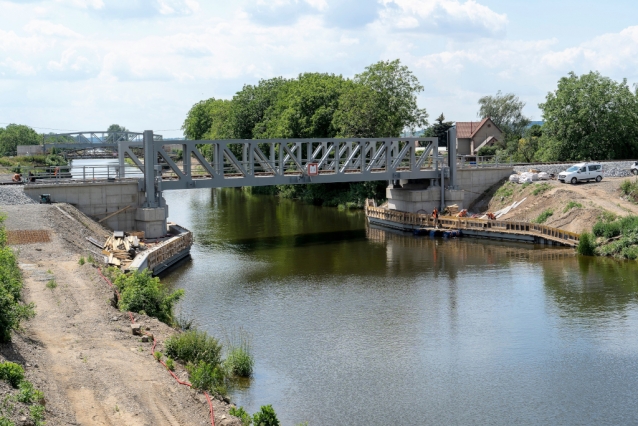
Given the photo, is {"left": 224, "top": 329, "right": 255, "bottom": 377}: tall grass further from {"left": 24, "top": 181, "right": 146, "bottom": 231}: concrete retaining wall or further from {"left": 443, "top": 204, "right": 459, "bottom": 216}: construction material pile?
{"left": 443, "top": 204, "right": 459, "bottom": 216}: construction material pile

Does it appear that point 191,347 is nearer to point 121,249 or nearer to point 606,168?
point 121,249

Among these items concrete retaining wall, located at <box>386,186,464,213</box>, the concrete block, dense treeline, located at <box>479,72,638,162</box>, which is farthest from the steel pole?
dense treeline, located at <box>479,72,638,162</box>

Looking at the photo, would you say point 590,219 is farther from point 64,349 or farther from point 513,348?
point 64,349

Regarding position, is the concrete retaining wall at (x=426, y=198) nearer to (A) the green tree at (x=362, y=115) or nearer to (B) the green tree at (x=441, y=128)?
(A) the green tree at (x=362, y=115)

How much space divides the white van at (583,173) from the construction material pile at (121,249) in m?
33.0

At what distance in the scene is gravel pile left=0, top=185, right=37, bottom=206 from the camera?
4616 centimetres

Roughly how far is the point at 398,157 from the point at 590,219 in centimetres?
1684

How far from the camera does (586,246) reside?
4469 centimetres

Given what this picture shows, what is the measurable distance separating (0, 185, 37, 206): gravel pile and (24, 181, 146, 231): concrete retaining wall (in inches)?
17.9

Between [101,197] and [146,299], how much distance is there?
2285cm

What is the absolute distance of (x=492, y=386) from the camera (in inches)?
917

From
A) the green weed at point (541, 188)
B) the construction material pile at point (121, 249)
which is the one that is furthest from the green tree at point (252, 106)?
the construction material pile at point (121, 249)

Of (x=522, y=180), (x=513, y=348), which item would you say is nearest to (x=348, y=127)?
(x=522, y=180)

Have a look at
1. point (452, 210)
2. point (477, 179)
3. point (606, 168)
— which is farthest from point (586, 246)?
point (477, 179)
